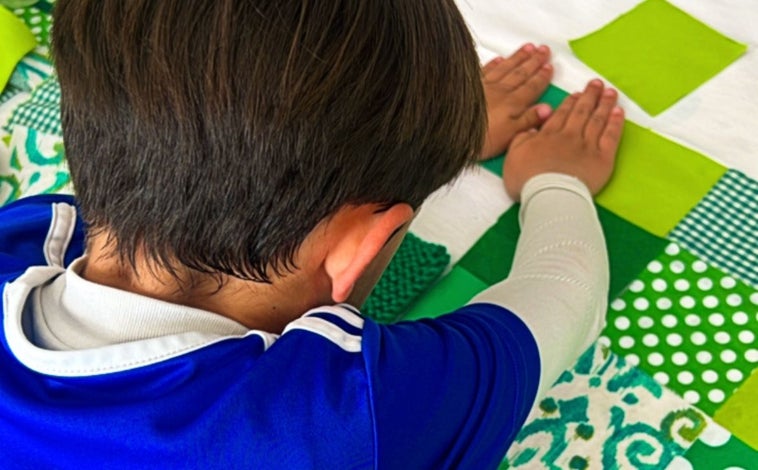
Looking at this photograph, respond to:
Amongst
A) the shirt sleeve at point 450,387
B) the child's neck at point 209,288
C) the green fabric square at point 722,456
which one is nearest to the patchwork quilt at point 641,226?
the green fabric square at point 722,456

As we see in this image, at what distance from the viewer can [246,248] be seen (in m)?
0.55

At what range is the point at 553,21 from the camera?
1140mm

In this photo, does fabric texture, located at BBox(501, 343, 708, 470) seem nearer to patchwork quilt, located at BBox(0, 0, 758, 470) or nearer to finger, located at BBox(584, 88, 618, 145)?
patchwork quilt, located at BBox(0, 0, 758, 470)

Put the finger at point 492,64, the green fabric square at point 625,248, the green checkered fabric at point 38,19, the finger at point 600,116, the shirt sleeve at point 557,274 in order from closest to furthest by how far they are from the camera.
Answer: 1. the shirt sleeve at point 557,274
2. the green fabric square at point 625,248
3. the finger at point 600,116
4. the finger at point 492,64
5. the green checkered fabric at point 38,19

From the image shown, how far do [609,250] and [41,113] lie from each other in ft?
2.29

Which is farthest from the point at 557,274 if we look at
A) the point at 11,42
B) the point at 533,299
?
the point at 11,42

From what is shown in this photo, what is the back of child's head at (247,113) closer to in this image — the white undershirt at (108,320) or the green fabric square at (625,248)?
the white undershirt at (108,320)

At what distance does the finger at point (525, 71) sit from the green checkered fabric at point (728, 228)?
0.82ft

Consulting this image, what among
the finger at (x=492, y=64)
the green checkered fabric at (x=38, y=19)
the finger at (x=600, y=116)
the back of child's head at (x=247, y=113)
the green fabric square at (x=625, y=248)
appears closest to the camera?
the back of child's head at (x=247, y=113)

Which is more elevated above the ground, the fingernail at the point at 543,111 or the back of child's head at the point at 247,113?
the back of child's head at the point at 247,113

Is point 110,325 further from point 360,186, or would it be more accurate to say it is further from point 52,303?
point 360,186

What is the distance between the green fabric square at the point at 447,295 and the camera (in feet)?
2.95

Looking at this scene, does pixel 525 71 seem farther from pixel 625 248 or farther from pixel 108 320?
pixel 108 320

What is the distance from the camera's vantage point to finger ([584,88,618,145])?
0.98 m
